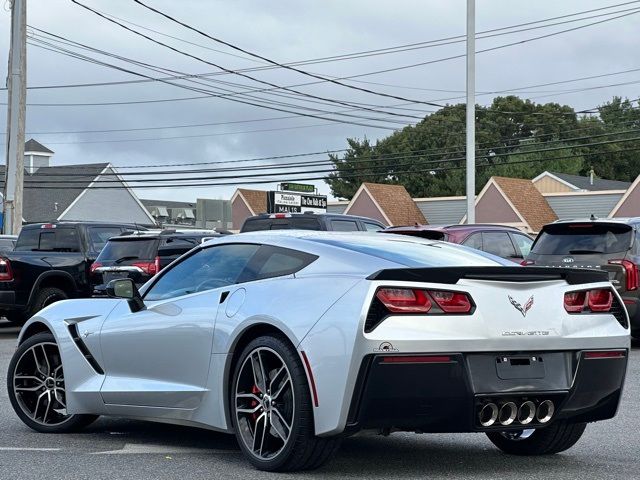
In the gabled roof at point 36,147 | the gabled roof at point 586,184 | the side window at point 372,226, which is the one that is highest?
the gabled roof at point 36,147

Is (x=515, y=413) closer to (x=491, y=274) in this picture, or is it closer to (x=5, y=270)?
(x=491, y=274)

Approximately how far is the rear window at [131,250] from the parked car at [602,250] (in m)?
6.16

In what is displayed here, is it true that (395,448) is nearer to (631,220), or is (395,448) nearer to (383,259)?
(383,259)

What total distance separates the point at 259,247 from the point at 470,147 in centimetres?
2293

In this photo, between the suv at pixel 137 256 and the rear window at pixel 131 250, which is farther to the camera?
the rear window at pixel 131 250

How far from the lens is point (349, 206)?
68.4 m

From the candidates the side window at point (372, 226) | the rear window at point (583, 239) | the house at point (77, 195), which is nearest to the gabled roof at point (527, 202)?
the house at point (77, 195)

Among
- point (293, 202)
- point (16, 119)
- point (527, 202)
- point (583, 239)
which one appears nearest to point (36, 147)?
point (527, 202)

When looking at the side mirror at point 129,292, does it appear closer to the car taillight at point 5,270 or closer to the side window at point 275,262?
the side window at point 275,262

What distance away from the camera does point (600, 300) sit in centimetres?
669

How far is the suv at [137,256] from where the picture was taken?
18109 mm

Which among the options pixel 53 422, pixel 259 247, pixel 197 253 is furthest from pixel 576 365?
pixel 53 422

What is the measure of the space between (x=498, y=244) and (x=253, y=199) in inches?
2214

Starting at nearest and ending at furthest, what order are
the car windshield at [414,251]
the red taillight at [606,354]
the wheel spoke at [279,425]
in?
the wheel spoke at [279,425] < the red taillight at [606,354] < the car windshield at [414,251]
